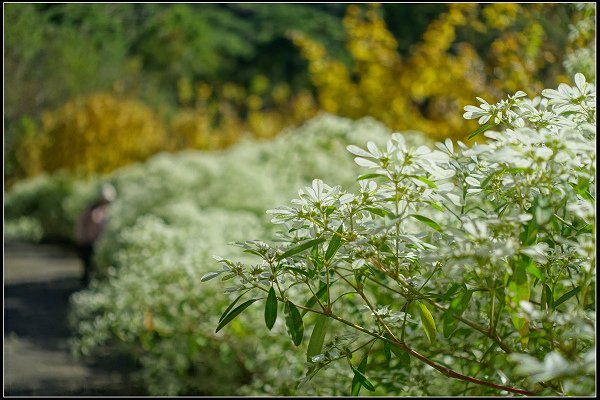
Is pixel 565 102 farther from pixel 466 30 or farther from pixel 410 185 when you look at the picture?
pixel 466 30

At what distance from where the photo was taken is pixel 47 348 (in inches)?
203

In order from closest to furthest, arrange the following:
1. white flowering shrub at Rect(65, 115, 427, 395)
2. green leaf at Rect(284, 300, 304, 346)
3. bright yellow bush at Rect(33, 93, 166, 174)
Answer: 1. green leaf at Rect(284, 300, 304, 346)
2. white flowering shrub at Rect(65, 115, 427, 395)
3. bright yellow bush at Rect(33, 93, 166, 174)

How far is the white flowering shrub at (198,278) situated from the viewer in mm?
3463

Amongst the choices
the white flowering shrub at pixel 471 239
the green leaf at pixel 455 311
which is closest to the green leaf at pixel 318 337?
the white flowering shrub at pixel 471 239

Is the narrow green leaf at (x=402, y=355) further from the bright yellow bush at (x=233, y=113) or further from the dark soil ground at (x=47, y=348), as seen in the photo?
the bright yellow bush at (x=233, y=113)

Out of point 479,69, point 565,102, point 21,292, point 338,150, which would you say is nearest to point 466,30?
point 479,69

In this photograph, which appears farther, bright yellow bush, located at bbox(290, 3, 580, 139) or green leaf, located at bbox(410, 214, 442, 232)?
bright yellow bush, located at bbox(290, 3, 580, 139)

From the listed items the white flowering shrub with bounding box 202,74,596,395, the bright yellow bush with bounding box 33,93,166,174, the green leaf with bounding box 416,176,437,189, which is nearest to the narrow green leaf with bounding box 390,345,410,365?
the white flowering shrub with bounding box 202,74,596,395

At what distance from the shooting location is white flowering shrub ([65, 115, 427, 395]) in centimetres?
346

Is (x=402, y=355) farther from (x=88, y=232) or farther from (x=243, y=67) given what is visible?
(x=243, y=67)

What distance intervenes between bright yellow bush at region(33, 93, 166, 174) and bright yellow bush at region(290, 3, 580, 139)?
4.54m

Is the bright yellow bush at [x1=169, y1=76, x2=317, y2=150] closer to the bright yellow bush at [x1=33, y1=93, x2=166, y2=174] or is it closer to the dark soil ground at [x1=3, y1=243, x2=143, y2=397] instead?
the bright yellow bush at [x1=33, y1=93, x2=166, y2=174]

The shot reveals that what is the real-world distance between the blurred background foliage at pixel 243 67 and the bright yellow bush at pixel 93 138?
23 millimetres

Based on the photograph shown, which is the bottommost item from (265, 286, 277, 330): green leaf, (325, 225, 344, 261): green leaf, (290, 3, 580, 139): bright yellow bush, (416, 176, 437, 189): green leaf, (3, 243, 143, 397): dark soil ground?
(265, 286, 277, 330): green leaf
